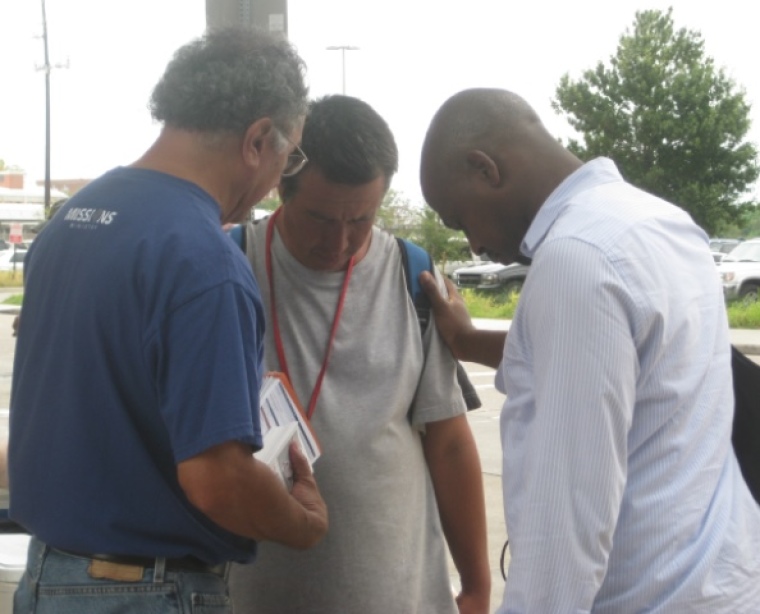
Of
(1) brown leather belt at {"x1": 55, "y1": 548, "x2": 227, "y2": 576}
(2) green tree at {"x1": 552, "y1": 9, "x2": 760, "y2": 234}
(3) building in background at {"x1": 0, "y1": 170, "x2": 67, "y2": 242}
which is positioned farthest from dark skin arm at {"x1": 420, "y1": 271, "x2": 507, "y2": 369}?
(3) building in background at {"x1": 0, "y1": 170, "x2": 67, "y2": 242}

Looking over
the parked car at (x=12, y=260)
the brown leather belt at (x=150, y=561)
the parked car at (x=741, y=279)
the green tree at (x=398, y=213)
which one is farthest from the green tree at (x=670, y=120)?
the brown leather belt at (x=150, y=561)

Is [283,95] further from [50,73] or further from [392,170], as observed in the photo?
[50,73]

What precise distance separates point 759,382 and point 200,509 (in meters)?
1.09

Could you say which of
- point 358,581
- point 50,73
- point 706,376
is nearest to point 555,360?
point 706,376

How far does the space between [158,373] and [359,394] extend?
2.48ft

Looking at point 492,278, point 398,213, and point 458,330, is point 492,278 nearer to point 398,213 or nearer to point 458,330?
point 398,213

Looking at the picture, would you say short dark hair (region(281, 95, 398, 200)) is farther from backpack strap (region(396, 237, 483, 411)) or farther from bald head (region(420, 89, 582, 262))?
bald head (region(420, 89, 582, 262))

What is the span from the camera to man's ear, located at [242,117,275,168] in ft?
7.07

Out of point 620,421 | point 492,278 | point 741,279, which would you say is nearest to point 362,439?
point 620,421

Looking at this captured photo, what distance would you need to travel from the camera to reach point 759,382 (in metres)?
2.28

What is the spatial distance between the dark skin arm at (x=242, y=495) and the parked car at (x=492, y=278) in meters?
26.2

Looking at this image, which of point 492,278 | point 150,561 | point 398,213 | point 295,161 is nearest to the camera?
point 150,561

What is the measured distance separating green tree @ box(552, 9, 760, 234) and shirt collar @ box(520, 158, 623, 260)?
33.9 metres

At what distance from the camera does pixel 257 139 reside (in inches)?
85.4
